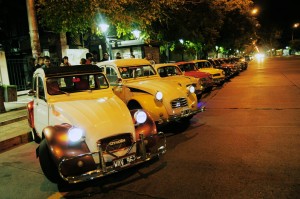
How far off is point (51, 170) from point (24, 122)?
5.63m

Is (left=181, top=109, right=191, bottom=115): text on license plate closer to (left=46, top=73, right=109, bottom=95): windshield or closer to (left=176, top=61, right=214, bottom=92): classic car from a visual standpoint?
(left=46, top=73, right=109, bottom=95): windshield

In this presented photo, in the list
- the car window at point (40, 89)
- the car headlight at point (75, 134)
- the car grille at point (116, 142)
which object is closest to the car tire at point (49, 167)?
the car headlight at point (75, 134)

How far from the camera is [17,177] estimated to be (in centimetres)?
Answer: 533

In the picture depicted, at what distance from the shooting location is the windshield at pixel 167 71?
36.7 feet

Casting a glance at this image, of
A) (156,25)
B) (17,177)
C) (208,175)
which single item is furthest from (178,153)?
(156,25)

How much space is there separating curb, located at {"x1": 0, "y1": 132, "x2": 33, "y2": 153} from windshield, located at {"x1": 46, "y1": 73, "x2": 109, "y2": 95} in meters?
2.35

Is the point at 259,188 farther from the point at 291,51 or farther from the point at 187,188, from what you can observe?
the point at 291,51

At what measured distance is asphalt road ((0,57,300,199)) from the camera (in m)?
4.27

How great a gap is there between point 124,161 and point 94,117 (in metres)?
0.93

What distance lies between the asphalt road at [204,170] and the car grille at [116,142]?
60cm

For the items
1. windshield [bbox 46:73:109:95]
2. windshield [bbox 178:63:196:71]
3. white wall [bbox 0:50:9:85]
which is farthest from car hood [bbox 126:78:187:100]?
white wall [bbox 0:50:9:85]

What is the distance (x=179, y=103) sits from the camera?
25.2ft

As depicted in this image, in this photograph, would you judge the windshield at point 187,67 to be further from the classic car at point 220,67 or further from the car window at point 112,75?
the car window at point 112,75

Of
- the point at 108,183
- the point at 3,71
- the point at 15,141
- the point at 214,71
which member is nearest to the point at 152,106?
the point at 108,183
